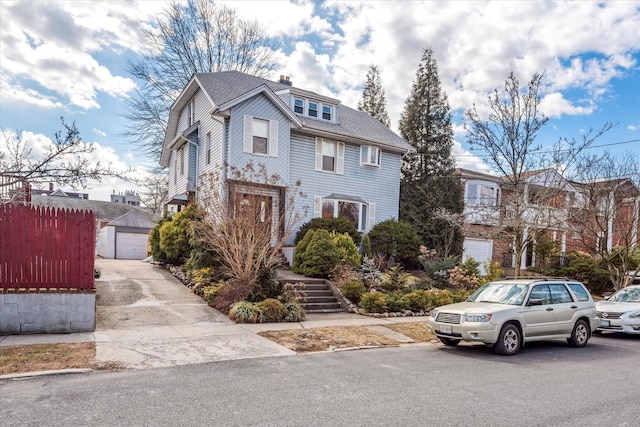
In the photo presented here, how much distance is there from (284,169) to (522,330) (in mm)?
12668

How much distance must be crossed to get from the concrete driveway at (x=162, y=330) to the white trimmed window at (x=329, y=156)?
929cm

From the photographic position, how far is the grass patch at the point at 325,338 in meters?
9.21

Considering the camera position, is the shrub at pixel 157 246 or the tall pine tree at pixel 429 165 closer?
the shrub at pixel 157 246

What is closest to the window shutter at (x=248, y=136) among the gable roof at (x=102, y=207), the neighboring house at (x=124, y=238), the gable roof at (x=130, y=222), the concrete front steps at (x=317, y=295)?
the concrete front steps at (x=317, y=295)

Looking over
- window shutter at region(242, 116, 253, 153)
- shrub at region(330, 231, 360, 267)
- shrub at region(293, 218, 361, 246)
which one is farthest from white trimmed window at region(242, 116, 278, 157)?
A: shrub at region(330, 231, 360, 267)

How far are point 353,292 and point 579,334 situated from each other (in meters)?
6.64

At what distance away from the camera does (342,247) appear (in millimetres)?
17266

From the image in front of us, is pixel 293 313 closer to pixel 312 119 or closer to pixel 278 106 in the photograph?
pixel 278 106

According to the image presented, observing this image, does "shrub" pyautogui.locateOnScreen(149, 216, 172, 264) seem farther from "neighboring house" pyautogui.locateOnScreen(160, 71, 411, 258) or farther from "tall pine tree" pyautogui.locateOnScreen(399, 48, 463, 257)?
"tall pine tree" pyautogui.locateOnScreen(399, 48, 463, 257)

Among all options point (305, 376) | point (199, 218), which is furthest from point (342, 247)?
point (305, 376)

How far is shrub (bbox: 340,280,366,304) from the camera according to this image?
14.5 m

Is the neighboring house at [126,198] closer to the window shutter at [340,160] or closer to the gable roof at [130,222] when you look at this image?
the gable roof at [130,222]

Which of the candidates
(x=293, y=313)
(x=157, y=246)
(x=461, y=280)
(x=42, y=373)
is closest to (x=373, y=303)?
(x=293, y=313)

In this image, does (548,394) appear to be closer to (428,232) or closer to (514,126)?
(514,126)
